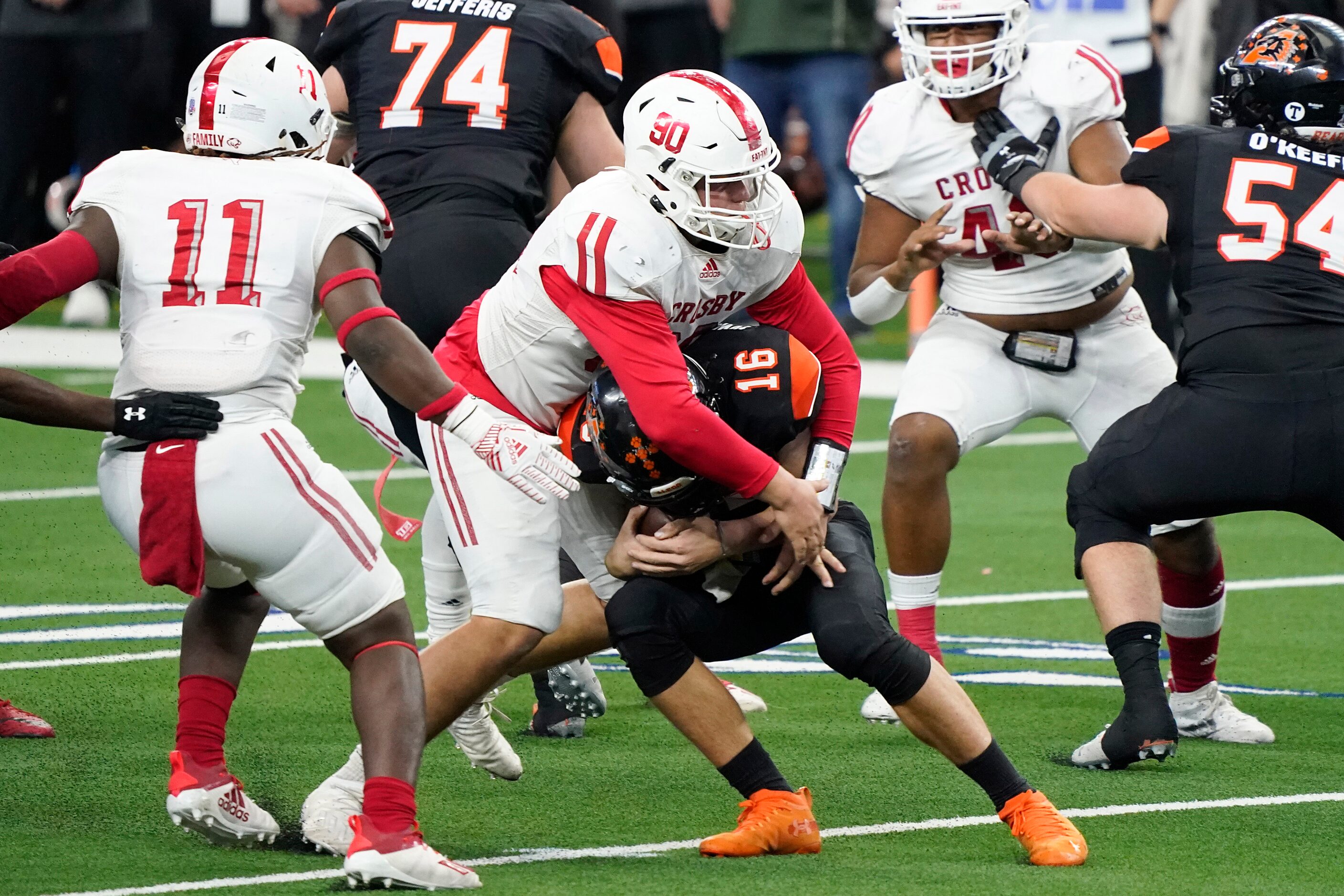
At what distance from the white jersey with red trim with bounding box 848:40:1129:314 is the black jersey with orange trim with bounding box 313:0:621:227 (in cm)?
82

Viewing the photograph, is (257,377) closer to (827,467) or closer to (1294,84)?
(827,467)

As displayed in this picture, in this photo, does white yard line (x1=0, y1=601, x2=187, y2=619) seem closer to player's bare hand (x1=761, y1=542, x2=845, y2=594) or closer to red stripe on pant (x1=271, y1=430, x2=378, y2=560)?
red stripe on pant (x1=271, y1=430, x2=378, y2=560)

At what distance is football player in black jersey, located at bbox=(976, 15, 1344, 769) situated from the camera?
4.51m

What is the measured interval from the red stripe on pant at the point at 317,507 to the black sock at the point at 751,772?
834mm

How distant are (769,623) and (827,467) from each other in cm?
35

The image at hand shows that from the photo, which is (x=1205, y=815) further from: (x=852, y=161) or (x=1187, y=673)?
(x=852, y=161)

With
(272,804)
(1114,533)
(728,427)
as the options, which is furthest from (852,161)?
(272,804)

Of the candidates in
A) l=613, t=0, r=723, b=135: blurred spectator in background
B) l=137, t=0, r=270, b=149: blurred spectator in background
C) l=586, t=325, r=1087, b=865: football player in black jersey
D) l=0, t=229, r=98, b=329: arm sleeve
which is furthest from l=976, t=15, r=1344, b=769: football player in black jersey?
l=137, t=0, r=270, b=149: blurred spectator in background

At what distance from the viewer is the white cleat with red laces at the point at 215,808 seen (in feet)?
13.4

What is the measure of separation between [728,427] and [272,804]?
135cm

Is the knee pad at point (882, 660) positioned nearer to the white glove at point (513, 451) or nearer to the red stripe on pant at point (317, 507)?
the white glove at point (513, 451)

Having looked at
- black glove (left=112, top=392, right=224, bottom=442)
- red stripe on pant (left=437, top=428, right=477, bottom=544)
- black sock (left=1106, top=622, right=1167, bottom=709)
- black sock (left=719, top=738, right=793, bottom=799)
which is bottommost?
black sock (left=1106, top=622, right=1167, bottom=709)

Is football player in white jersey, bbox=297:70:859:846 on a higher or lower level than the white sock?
higher

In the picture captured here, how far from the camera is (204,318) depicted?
4.04 meters
